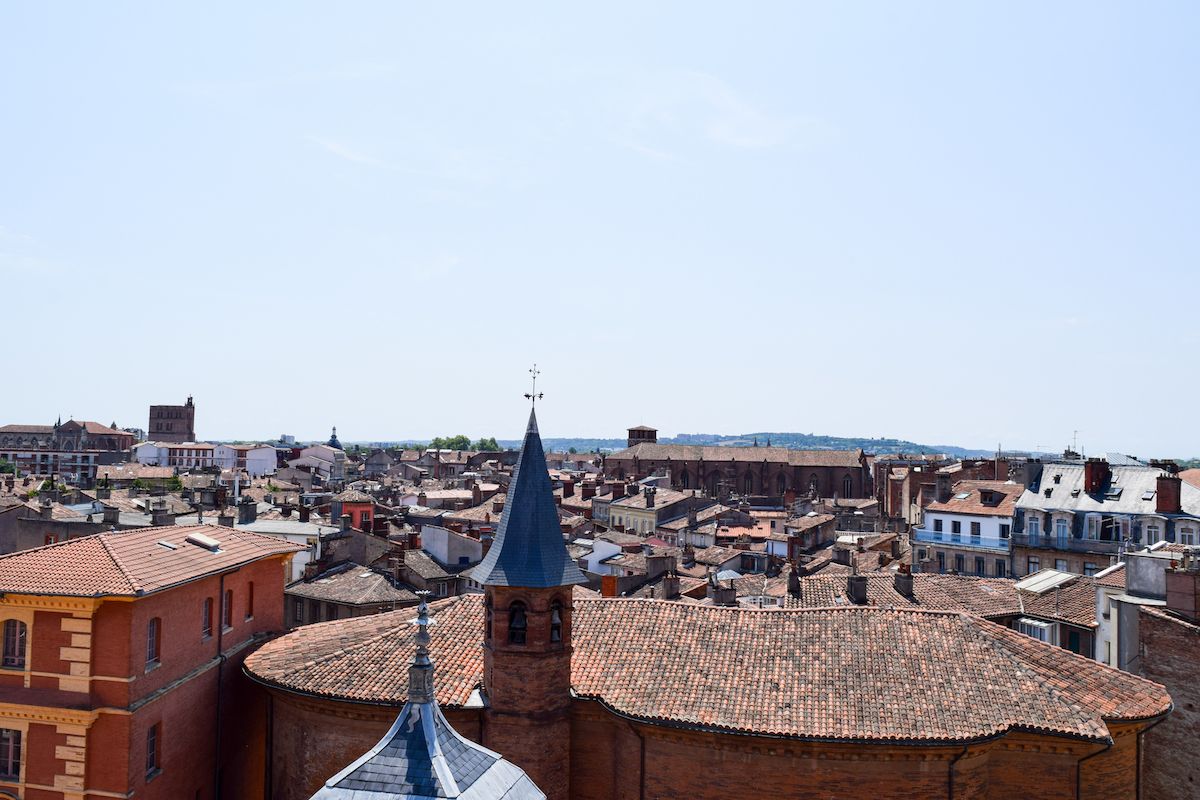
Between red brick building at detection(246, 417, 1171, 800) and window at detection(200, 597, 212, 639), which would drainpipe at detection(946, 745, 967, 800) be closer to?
red brick building at detection(246, 417, 1171, 800)

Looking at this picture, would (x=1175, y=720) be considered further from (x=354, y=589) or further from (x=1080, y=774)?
(x=354, y=589)

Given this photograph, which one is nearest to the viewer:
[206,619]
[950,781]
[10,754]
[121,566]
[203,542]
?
[950,781]

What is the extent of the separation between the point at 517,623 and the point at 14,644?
12540 millimetres

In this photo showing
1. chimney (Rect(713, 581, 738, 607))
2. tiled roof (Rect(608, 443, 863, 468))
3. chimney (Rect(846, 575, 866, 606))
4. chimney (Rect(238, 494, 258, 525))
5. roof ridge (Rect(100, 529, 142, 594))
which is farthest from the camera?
tiled roof (Rect(608, 443, 863, 468))

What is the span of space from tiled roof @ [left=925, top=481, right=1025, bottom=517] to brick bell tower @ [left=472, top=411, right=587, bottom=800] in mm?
50467

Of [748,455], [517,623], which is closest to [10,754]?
[517,623]

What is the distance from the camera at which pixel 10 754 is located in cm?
2244

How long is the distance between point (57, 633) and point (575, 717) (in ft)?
42.6

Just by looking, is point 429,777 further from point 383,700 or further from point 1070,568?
point 1070,568

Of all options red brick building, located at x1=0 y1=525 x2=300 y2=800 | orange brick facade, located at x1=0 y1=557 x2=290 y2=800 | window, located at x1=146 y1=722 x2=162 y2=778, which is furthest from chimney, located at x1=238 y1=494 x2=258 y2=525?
orange brick facade, located at x1=0 y1=557 x2=290 y2=800

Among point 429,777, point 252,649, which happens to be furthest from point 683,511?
point 429,777

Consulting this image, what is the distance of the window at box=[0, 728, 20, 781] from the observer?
2236cm

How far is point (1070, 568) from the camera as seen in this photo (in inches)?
2345

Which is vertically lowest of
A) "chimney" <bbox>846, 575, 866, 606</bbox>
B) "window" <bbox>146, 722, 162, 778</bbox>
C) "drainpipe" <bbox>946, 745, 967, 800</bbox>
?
"window" <bbox>146, 722, 162, 778</bbox>
